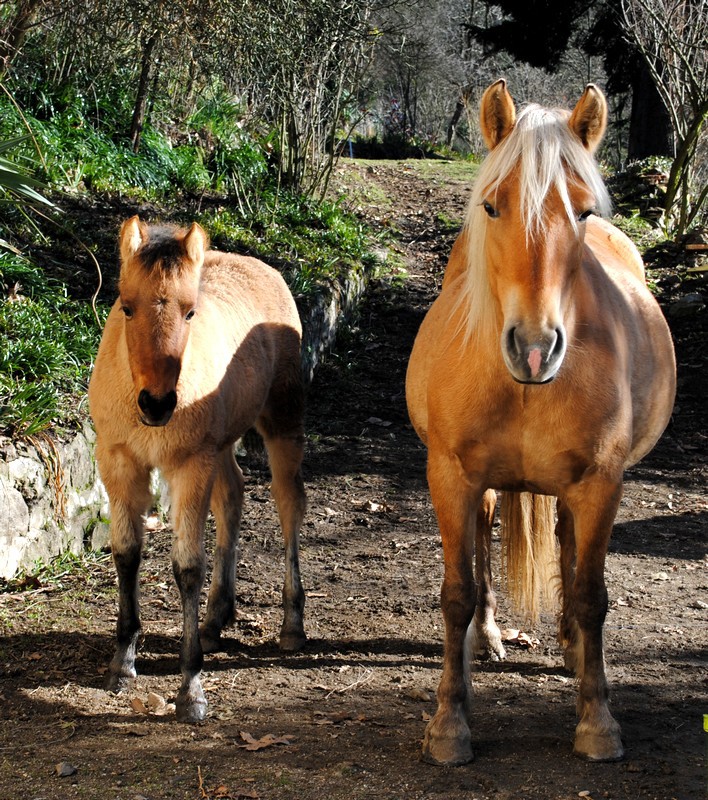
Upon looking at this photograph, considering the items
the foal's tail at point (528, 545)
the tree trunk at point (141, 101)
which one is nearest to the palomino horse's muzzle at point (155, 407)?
the foal's tail at point (528, 545)

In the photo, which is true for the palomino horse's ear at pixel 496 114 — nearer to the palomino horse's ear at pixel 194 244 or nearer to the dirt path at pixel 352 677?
the palomino horse's ear at pixel 194 244

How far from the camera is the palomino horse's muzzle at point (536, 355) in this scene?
8.82 ft

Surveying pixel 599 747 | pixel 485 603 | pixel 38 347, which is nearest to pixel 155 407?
pixel 485 603

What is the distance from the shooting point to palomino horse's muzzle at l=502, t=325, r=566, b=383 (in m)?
2.69

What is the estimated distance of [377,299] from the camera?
36.0ft

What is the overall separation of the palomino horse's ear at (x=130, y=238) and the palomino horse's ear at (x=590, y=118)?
5.71ft

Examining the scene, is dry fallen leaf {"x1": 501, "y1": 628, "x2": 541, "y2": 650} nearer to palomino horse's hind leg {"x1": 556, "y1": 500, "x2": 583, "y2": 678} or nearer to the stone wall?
palomino horse's hind leg {"x1": 556, "y1": 500, "x2": 583, "y2": 678}

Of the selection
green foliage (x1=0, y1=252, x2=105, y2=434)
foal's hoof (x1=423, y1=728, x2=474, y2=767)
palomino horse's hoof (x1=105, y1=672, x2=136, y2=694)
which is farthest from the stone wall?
foal's hoof (x1=423, y1=728, x2=474, y2=767)

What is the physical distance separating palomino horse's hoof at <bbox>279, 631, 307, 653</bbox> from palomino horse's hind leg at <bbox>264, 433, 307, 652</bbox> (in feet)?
0.10

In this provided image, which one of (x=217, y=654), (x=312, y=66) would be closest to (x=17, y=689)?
(x=217, y=654)

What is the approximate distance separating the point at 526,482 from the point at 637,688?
1.24 metres

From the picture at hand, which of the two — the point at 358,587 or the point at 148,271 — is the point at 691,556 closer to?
the point at 358,587

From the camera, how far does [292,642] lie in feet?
14.6

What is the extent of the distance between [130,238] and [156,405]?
0.71 m
